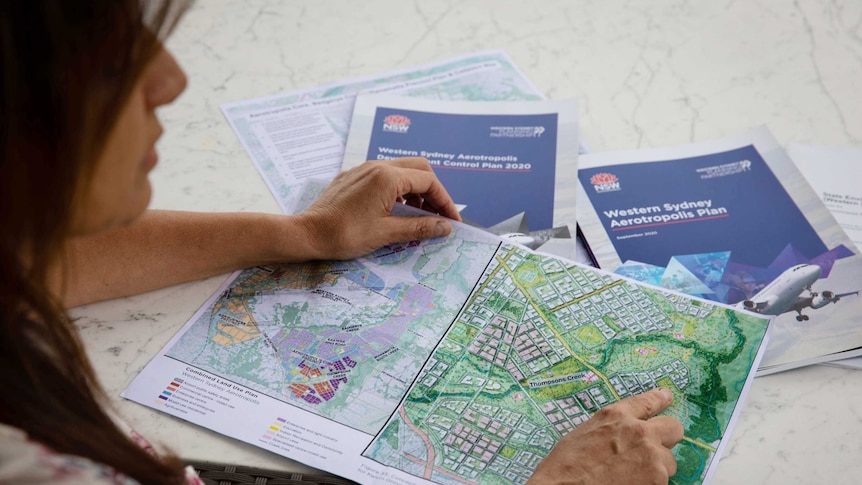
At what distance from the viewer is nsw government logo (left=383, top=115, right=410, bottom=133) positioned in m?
1.22

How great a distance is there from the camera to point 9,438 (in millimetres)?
528

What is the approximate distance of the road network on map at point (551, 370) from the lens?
2.66ft

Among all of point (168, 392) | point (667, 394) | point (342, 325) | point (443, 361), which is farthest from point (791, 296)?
point (168, 392)

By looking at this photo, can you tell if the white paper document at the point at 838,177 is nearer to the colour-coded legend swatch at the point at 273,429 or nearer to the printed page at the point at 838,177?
the printed page at the point at 838,177

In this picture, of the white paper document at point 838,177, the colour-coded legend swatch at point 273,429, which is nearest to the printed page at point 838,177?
the white paper document at point 838,177

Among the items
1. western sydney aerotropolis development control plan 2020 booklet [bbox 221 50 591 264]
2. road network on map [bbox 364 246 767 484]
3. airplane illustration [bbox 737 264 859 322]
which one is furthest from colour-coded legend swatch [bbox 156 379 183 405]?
airplane illustration [bbox 737 264 859 322]

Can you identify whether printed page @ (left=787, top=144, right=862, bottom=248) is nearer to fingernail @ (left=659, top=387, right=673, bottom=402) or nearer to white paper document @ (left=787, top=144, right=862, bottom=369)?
white paper document @ (left=787, top=144, right=862, bottom=369)

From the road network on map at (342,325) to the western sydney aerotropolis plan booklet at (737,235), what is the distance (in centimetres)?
19

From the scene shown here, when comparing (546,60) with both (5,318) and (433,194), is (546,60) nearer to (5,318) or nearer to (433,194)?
(433,194)

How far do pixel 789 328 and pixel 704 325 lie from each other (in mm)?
97

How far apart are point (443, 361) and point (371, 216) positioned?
0.70ft

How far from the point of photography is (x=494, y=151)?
117 centimetres

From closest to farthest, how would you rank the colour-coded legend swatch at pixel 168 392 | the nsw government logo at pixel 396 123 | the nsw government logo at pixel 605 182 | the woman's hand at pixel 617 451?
1. the woman's hand at pixel 617 451
2. the colour-coded legend swatch at pixel 168 392
3. the nsw government logo at pixel 605 182
4. the nsw government logo at pixel 396 123

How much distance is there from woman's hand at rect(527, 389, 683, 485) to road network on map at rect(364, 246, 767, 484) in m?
0.02
